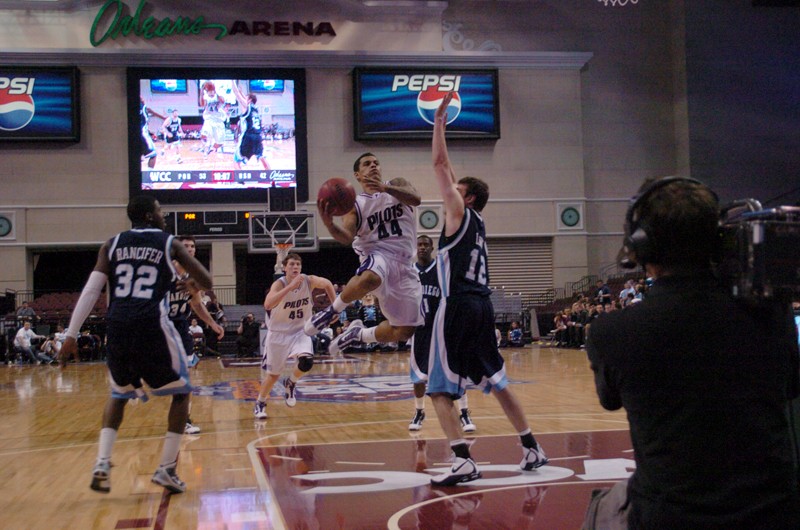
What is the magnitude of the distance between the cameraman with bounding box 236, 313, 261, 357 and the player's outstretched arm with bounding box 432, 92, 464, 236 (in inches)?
691

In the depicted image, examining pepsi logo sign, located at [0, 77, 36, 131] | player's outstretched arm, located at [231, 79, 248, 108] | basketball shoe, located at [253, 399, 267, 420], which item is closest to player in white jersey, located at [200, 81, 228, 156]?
player's outstretched arm, located at [231, 79, 248, 108]

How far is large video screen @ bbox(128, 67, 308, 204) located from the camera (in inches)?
1004

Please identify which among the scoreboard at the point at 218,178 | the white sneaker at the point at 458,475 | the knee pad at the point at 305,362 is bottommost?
the white sneaker at the point at 458,475

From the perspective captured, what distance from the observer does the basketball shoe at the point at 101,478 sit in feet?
15.2

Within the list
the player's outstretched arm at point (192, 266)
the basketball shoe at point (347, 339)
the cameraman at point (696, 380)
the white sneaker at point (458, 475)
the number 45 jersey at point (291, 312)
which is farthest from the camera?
the number 45 jersey at point (291, 312)

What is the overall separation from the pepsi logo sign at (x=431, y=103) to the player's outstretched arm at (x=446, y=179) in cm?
2193

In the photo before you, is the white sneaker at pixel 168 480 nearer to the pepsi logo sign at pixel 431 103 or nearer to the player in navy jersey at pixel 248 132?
the player in navy jersey at pixel 248 132

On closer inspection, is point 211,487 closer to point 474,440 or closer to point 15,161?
point 474,440

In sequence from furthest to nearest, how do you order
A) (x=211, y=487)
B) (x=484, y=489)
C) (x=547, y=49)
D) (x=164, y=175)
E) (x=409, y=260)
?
(x=547, y=49), (x=164, y=175), (x=409, y=260), (x=211, y=487), (x=484, y=489)

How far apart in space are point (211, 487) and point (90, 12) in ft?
80.8

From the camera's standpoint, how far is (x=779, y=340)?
6.46 ft

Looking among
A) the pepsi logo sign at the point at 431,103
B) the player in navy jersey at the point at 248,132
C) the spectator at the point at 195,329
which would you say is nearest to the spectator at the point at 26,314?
the spectator at the point at 195,329

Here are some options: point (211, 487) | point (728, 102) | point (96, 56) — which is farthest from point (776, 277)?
point (728, 102)

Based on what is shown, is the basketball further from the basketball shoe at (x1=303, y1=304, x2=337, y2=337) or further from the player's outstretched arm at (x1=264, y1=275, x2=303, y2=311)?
the player's outstretched arm at (x1=264, y1=275, x2=303, y2=311)
